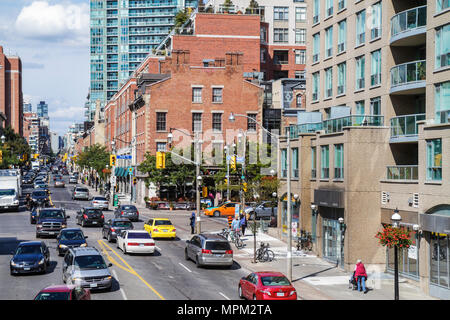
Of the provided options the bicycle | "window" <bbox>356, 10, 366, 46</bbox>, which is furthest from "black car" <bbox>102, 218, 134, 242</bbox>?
"window" <bbox>356, 10, 366, 46</bbox>

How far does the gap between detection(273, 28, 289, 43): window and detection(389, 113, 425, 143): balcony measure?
76558 mm

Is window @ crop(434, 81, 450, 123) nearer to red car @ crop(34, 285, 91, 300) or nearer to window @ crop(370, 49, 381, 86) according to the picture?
window @ crop(370, 49, 381, 86)

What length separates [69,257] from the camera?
26.9 metres

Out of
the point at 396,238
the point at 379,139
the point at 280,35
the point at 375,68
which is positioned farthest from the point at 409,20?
the point at 280,35

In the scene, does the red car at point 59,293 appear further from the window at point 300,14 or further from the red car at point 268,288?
the window at point 300,14

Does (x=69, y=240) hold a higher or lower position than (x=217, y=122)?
lower

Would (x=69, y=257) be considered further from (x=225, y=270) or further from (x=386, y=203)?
(x=386, y=203)

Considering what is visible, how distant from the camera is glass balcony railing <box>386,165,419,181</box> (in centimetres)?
3061

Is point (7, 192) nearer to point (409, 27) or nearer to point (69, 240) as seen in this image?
point (69, 240)

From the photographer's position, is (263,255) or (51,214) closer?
(263,255)

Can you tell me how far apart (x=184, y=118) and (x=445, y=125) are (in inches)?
2103

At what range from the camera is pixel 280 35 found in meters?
108

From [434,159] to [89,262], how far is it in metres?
16.4
